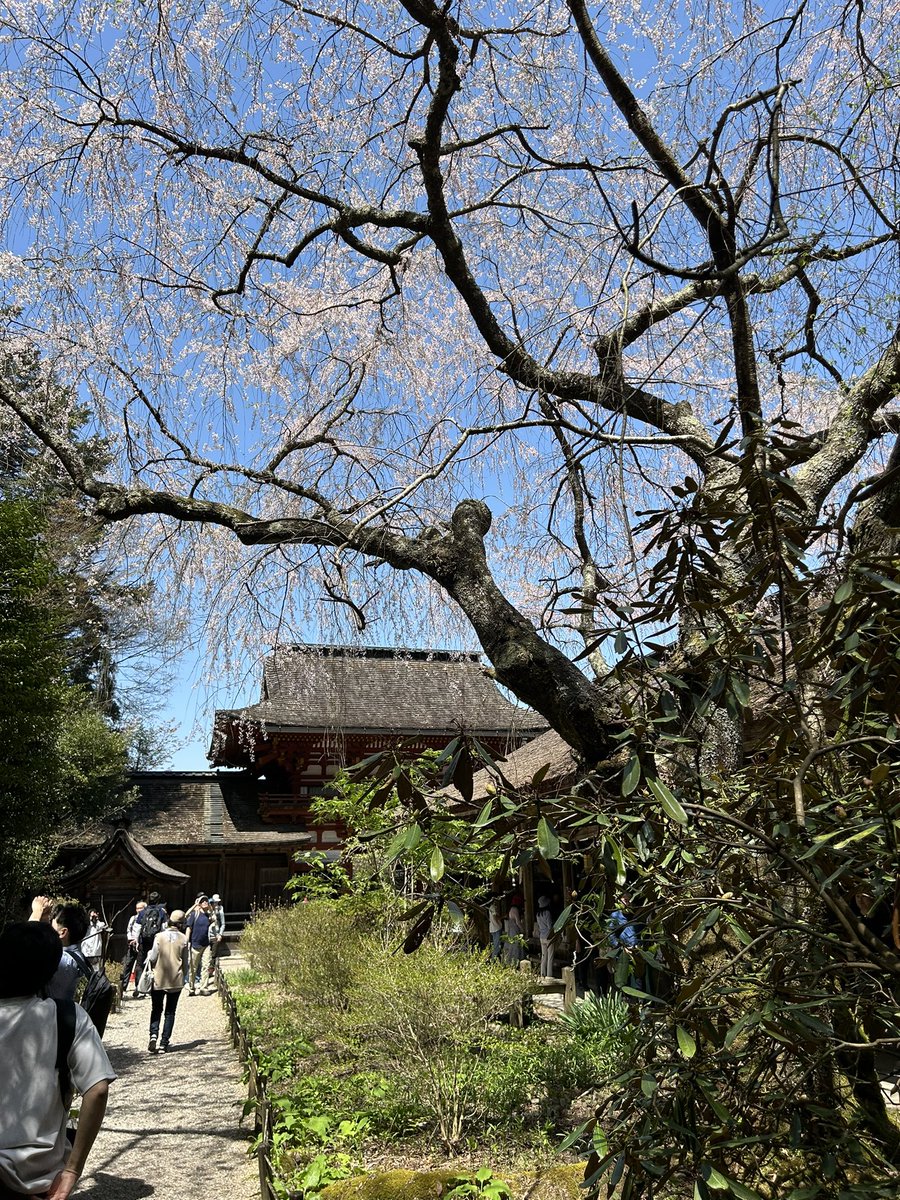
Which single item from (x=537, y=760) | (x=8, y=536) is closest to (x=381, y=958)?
(x=8, y=536)

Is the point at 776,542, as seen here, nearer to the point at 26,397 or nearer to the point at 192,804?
the point at 26,397

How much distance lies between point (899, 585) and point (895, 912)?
24.6 inches

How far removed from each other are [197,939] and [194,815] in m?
6.35

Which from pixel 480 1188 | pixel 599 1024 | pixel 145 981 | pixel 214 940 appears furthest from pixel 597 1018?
pixel 214 940

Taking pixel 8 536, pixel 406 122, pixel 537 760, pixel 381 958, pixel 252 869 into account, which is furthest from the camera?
pixel 252 869

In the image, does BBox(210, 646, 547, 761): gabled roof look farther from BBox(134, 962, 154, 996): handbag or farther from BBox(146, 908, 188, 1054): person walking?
BBox(146, 908, 188, 1054): person walking

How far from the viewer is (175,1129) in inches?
238

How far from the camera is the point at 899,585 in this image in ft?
5.68

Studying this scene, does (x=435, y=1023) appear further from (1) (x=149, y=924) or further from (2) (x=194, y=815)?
(2) (x=194, y=815)

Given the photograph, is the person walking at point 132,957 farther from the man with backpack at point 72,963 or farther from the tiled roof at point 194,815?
the man with backpack at point 72,963

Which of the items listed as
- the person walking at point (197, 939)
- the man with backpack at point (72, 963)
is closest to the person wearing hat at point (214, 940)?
Result: the person walking at point (197, 939)

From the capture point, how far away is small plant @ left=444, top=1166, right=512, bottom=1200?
3.70 meters

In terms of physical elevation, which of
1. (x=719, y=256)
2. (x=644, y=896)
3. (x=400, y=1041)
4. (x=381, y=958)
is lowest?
(x=400, y=1041)

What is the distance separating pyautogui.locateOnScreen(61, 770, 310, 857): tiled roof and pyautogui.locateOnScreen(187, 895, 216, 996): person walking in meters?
3.42
